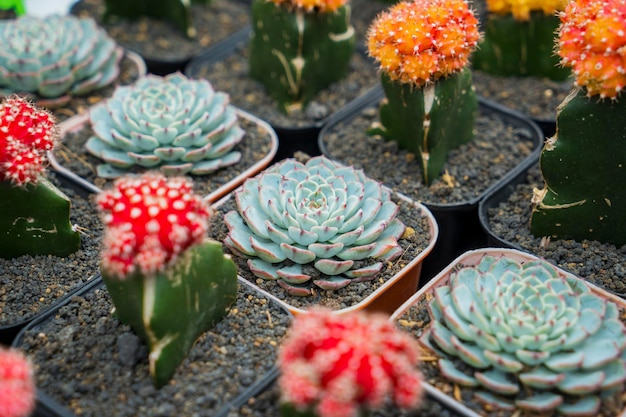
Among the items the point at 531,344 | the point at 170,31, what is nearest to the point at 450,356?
the point at 531,344

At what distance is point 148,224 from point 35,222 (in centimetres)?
55

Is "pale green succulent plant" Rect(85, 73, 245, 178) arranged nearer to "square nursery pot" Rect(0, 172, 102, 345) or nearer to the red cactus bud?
"square nursery pot" Rect(0, 172, 102, 345)

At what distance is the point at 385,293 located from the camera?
5.85ft

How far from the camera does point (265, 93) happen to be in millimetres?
2492

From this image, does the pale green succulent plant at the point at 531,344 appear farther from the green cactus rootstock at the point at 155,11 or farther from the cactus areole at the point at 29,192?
the green cactus rootstock at the point at 155,11

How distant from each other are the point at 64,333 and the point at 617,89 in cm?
125

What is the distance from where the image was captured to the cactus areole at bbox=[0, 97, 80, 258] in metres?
1.61

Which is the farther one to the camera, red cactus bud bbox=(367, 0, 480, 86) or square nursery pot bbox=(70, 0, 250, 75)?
square nursery pot bbox=(70, 0, 250, 75)

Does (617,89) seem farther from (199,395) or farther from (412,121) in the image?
(199,395)

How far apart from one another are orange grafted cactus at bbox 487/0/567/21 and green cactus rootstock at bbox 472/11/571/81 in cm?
2

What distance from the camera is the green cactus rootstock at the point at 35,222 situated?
5.60 ft

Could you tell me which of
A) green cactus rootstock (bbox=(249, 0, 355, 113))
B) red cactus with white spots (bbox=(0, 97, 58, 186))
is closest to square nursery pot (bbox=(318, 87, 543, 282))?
green cactus rootstock (bbox=(249, 0, 355, 113))

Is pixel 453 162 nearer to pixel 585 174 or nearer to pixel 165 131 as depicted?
pixel 585 174

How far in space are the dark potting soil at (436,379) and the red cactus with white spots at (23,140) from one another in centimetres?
84
